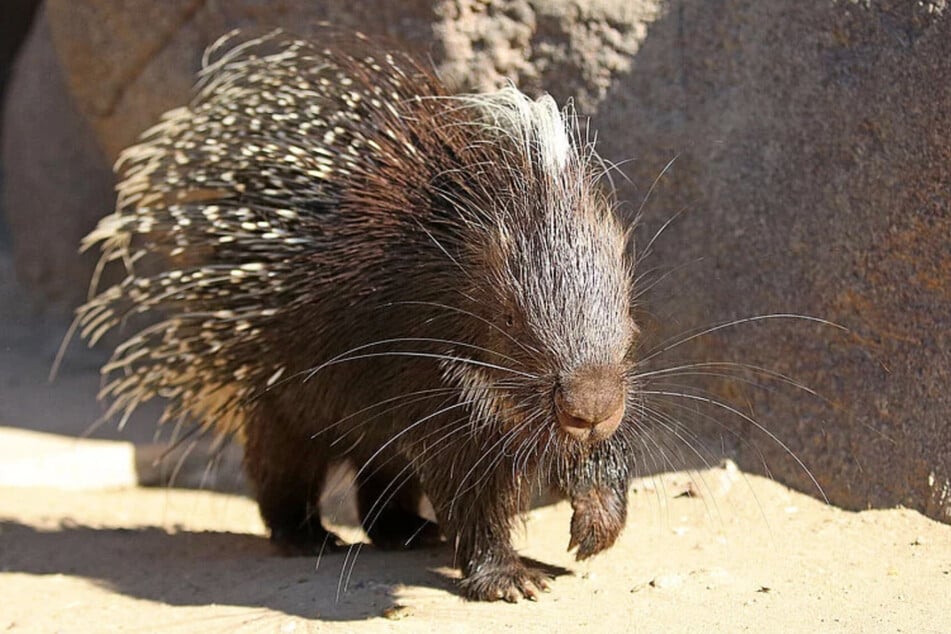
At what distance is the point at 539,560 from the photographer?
11.5ft

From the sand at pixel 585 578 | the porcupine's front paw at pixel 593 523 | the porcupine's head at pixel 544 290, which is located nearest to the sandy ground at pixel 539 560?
the sand at pixel 585 578

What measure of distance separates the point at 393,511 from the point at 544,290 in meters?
1.40

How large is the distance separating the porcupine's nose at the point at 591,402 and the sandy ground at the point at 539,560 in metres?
0.48

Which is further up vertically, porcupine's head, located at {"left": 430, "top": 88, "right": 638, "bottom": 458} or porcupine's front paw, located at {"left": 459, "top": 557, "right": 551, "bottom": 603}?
porcupine's head, located at {"left": 430, "top": 88, "right": 638, "bottom": 458}

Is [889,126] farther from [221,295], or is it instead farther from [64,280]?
[64,280]

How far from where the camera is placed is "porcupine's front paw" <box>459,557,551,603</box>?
3.13m

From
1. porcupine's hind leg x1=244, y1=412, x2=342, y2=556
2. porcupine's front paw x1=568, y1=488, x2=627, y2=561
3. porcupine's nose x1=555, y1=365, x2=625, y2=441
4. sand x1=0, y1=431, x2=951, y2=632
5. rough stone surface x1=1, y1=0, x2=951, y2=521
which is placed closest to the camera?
porcupine's nose x1=555, y1=365, x2=625, y2=441

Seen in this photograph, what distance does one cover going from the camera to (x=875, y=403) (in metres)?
3.44

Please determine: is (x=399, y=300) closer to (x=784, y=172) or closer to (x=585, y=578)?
(x=585, y=578)

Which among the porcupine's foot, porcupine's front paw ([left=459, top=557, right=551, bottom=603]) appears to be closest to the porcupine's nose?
porcupine's front paw ([left=459, top=557, right=551, bottom=603])

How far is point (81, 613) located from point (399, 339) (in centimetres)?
120

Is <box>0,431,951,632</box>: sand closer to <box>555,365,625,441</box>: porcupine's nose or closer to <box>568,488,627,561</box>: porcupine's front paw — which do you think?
<box>568,488,627,561</box>: porcupine's front paw

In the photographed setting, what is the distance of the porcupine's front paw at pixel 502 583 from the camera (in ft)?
10.3

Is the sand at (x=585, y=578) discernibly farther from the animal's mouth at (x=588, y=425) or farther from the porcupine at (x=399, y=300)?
the animal's mouth at (x=588, y=425)
